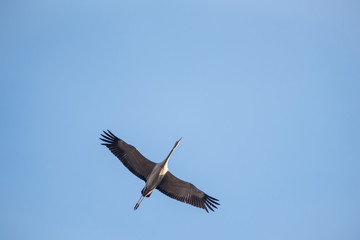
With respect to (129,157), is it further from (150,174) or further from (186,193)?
(186,193)

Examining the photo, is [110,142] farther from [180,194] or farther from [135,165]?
[180,194]

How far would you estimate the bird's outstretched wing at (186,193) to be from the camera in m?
16.4

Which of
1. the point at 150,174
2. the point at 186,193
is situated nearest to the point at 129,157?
the point at 150,174

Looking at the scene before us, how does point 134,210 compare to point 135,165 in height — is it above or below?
below

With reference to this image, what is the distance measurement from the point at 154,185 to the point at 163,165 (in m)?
1.05

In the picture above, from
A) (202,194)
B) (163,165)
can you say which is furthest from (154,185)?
(202,194)

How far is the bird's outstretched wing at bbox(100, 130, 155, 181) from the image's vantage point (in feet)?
53.4

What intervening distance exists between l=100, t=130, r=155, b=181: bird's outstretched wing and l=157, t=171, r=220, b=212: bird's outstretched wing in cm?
96

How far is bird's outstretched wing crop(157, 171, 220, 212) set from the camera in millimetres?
16391

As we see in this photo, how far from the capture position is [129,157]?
16.4 m

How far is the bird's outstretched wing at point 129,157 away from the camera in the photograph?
53.4 feet

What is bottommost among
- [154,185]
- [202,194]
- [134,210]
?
[134,210]

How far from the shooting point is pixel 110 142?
648 inches

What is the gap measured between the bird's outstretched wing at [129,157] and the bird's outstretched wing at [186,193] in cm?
96
